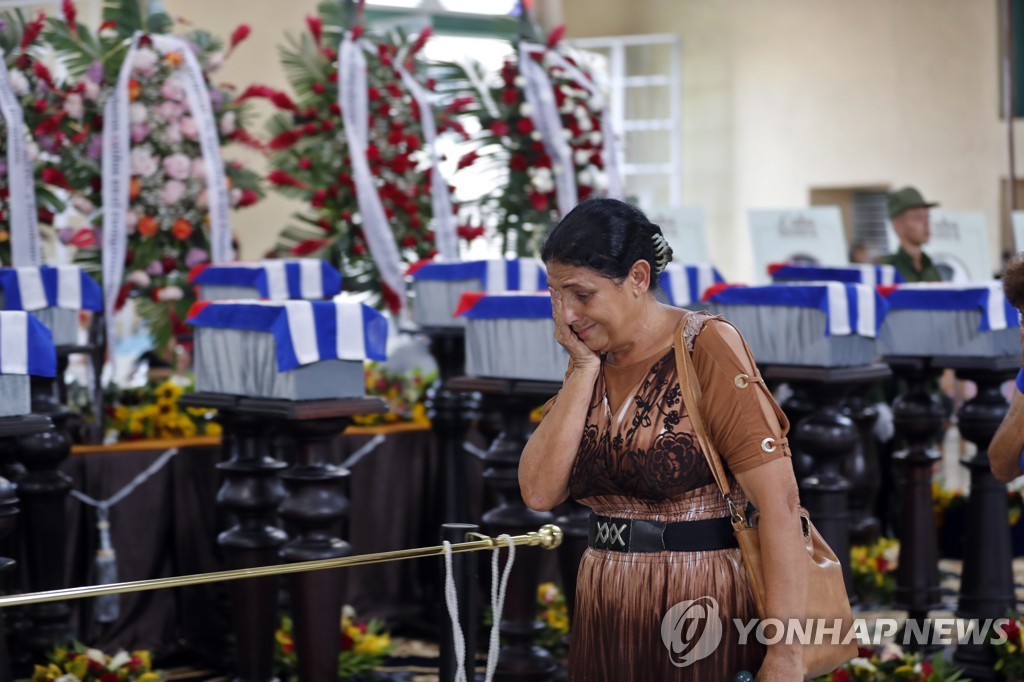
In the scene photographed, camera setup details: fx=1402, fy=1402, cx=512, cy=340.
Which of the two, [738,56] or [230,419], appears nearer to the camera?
[230,419]

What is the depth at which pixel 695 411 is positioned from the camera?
2.09m

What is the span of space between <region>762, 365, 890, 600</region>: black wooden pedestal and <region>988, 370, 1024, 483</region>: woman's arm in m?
1.13

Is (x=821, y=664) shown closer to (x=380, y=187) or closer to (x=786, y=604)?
(x=786, y=604)

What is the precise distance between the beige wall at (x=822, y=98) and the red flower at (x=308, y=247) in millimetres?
8709

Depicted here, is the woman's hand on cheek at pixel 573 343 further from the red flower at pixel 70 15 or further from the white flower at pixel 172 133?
the red flower at pixel 70 15

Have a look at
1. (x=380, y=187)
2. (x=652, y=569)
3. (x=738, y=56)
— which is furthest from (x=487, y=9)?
(x=652, y=569)

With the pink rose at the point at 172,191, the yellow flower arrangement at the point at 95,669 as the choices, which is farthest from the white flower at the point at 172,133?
the yellow flower arrangement at the point at 95,669

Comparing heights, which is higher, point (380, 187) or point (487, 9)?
point (487, 9)

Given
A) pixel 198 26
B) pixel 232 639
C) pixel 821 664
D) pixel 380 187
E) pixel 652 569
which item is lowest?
pixel 232 639

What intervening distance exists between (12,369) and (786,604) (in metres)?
1.86

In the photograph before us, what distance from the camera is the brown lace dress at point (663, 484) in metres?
→ 2.06

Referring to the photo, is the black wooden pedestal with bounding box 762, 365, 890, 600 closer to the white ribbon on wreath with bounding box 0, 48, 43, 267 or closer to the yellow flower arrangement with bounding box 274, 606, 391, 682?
the yellow flower arrangement with bounding box 274, 606, 391, 682

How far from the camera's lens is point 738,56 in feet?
46.5

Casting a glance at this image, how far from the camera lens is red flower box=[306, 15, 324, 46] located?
565 cm
